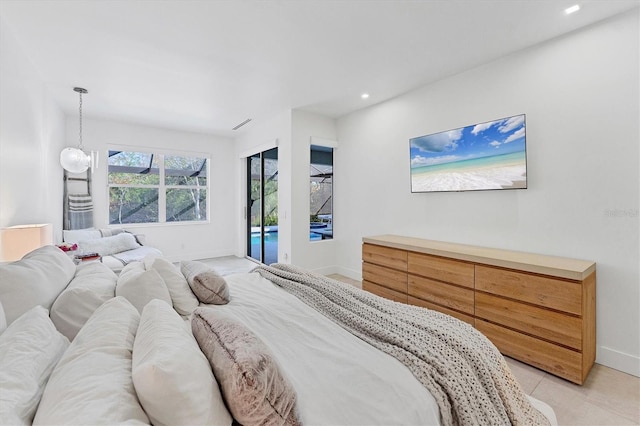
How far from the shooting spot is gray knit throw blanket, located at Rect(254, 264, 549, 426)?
1.08 meters

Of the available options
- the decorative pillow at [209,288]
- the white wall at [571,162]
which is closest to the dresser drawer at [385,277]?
the white wall at [571,162]

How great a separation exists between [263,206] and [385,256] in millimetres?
3106

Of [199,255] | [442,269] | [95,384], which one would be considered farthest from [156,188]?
[95,384]

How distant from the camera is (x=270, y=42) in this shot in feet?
8.50

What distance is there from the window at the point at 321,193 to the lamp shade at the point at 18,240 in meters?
3.19

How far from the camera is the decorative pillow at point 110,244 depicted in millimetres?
3953

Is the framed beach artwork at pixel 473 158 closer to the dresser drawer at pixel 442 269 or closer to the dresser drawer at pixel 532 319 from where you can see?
the dresser drawer at pixel 442 269

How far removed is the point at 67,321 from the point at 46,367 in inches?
19.5

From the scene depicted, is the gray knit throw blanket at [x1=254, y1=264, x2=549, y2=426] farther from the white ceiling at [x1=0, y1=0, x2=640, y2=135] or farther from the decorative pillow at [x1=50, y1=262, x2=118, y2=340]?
the white ceiling at [x1=0, y1=0, x2=640, y2=135]

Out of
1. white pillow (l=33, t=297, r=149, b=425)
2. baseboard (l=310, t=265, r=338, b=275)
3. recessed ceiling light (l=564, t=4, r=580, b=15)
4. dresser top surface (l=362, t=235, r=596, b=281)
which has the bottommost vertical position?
baseboard (l=310, t=265, r=338, b=275)

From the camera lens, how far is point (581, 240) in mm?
2379

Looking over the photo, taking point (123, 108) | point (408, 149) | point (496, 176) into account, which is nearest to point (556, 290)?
point (496, 176)

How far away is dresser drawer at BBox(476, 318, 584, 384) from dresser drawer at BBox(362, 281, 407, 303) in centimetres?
81

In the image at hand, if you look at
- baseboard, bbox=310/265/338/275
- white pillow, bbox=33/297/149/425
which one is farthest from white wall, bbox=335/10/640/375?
white pillow, bbox=33/297/149/425
